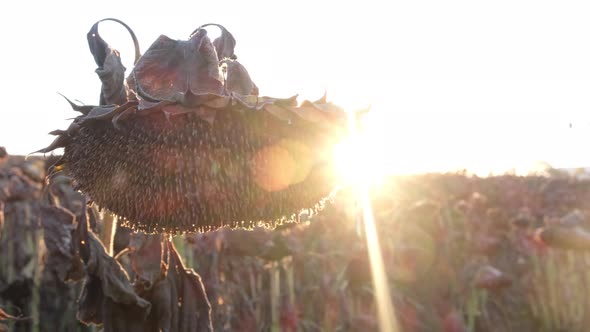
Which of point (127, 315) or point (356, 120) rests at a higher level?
point (356, 120)

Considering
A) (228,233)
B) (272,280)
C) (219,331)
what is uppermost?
(228,233)

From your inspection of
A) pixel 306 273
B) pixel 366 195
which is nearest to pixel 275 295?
pixel 306 273

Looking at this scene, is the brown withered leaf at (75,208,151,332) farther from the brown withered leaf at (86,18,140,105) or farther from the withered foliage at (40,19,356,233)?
the brown withered leaf at (86,18,140,105)

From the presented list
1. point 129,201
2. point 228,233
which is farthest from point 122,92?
point 228,233

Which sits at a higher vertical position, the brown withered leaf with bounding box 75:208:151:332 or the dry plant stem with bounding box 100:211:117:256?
the dry plant stem with bounding box 100:211:117:256

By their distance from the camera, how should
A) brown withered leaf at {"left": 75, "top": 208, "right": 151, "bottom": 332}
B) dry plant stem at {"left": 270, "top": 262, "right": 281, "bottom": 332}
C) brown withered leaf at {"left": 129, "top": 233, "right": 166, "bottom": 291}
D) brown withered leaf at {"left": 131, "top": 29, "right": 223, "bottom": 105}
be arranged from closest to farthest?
brown withered leaf at {"left": 131, "top": 29, "right": 223, "bottom": 105}
brown withered leaf at {"left": 75, "top": 208, "right": 151, "bottom": 332}
brown withered leaf at {"left": 129, "top": 233, "right": 166, "bottom": 291}
dry plant stem at {"left": 270, "top": 262, "right": 281, "bottom": 332}

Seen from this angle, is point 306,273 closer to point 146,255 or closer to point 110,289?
point 146,255

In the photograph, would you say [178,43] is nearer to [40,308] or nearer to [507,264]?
[40,308]

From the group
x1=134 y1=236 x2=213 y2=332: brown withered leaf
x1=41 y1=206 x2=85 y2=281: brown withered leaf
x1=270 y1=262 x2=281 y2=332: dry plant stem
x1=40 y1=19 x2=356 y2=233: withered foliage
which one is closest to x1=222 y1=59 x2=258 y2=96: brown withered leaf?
x1=40 y1=19 x2=356 y2=233: withered foliage
